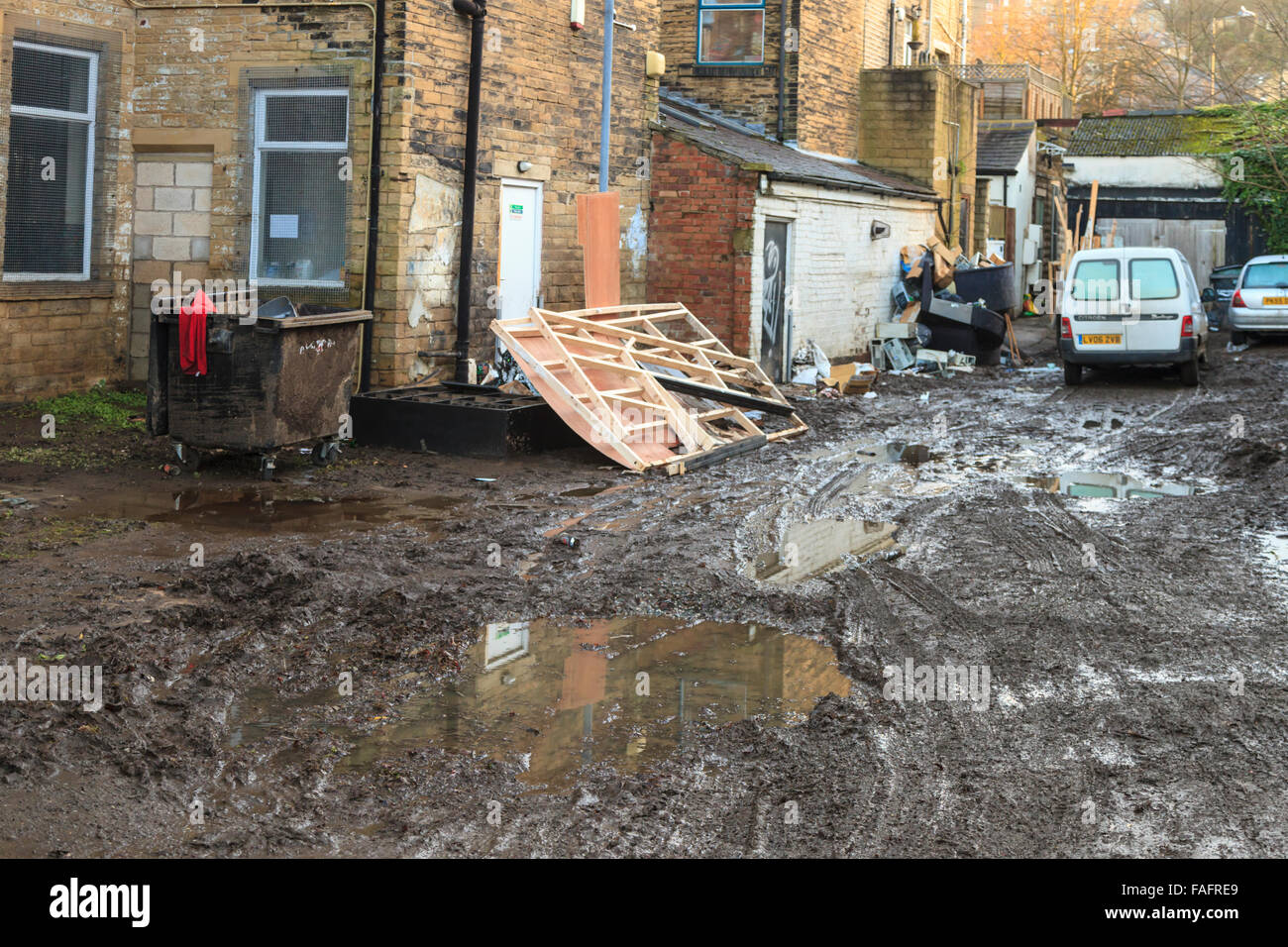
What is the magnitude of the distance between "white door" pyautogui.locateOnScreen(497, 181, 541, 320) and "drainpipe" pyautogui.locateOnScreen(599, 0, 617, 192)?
142cm

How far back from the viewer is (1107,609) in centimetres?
721

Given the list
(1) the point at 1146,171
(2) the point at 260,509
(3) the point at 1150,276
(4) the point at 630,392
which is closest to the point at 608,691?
(2) the point at 260,509

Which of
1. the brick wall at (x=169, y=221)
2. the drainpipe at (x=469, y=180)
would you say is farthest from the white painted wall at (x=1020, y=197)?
the brick wall at (x=169, y=221)

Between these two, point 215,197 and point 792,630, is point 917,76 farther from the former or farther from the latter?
point 792,630

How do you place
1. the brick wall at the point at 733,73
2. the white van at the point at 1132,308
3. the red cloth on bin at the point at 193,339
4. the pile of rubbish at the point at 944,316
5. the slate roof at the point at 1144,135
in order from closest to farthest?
the red cloth on bin at the point at 193,339 < the white van at the point at 1132,308 < the pile of rubbish at the point at 944,316 < the brick wall at the point at 733,73 < the slate roof at the point at 1144,135

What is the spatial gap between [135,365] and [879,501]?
8.45 metres

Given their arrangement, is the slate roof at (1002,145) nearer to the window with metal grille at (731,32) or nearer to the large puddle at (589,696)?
the window with metal grille at (731,32)

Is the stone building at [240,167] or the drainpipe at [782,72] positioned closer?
the stone building at [240,167]

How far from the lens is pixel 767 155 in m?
19.9

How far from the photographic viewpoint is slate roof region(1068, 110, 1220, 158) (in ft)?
114

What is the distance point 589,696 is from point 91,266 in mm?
10318

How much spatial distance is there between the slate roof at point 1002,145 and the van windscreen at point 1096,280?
15.1 meters

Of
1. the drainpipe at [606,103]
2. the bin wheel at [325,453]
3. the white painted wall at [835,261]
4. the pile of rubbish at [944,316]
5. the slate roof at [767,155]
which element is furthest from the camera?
the pile of rubbish at [944,316]

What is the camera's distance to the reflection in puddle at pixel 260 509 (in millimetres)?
8898
